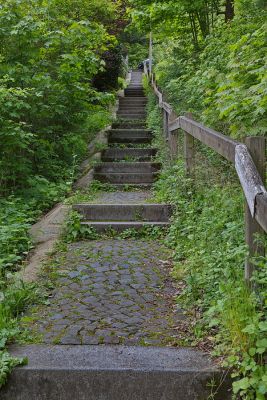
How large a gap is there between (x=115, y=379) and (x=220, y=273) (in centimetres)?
115

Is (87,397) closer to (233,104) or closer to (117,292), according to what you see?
(117,292)

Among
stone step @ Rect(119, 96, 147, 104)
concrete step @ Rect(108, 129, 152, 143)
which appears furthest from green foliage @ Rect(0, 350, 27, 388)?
stone step @ Rect(119, 96, 147, 104)

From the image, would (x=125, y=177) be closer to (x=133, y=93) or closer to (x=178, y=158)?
(x=178, y=158)

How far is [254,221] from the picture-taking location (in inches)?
115

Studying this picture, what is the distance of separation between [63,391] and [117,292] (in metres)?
1.29

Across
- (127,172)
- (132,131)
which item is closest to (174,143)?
(127,172)

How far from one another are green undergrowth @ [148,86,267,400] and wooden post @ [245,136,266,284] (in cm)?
6

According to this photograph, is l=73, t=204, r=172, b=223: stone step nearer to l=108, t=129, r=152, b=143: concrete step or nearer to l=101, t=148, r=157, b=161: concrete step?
l=101, t=148, r=157, b=161: concrete step

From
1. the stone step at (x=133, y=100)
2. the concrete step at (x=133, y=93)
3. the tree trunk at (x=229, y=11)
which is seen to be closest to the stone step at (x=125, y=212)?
the tree trunk at (x=229, y=11)

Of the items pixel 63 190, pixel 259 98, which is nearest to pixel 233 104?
pixel 259 98

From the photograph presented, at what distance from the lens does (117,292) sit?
3945 mm

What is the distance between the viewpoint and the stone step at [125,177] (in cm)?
847

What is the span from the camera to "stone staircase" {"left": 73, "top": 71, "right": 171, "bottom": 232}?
245 inches

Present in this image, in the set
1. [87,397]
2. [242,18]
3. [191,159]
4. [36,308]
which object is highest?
[242,18]
